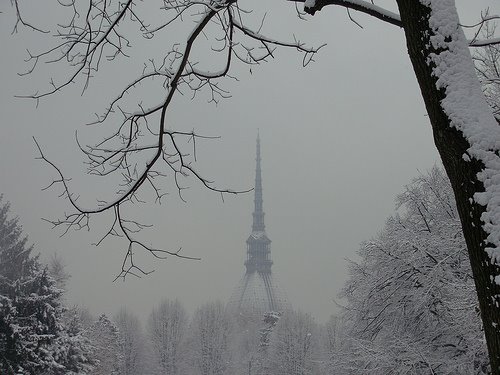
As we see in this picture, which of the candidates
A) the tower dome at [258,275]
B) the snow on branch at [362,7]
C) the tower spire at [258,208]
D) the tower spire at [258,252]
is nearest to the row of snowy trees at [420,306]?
the snow on branch at [362,7]

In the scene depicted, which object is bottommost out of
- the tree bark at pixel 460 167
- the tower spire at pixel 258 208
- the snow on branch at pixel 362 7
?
the tree bark at pixel 460 167

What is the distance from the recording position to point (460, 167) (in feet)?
8.57

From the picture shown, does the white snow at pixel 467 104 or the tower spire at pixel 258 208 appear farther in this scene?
the tower spire at pixel 258 208

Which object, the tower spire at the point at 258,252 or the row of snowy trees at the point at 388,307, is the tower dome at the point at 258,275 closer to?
the tower spire at the point at 258,252

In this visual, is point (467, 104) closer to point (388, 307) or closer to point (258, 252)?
point (388, 307)

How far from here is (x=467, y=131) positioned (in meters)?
2.60

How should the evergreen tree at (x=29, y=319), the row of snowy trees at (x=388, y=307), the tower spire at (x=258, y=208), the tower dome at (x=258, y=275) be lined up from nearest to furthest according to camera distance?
the row of snowy trees at (x=388, y=307) < the evergreen tree at (x=29, y=319) < the tower dome at (x=258, y=275) < the tower spire at (x=258, y=208)

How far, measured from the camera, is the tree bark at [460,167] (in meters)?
2.45

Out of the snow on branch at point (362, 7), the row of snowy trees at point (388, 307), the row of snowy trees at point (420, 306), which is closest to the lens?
the snow on branch at point (362, 7)

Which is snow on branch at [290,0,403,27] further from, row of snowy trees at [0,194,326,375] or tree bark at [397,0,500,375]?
row of snowy trees at [0,194,326,375]

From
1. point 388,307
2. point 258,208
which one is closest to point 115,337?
point 388,307

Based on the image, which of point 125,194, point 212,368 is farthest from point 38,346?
point 212,368

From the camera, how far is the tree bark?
2451 millimetres

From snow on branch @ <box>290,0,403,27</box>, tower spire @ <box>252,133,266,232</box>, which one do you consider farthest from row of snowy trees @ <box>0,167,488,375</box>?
tower spire @ <box>252,133,266,232</box>
